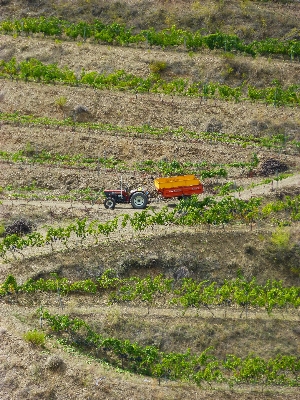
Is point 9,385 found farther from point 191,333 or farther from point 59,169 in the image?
point 59,169

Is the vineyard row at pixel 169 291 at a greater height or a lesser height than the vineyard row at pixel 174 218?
lesser

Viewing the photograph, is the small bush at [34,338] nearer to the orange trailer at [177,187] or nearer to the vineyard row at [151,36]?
the orange trailer at [177,187]

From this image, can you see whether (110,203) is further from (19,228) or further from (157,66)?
(157,66)

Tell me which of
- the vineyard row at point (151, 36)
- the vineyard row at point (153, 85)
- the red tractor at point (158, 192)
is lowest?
the red tractor at point (158, 192)

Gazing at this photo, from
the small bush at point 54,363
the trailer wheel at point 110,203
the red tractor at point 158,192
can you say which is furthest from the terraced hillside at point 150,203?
the red tractor at point 158,192

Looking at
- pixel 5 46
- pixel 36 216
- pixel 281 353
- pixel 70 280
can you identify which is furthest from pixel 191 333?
pixel 5 46

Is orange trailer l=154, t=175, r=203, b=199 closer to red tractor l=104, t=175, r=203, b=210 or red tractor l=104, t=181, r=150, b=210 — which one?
red tractor l=104, t=175, r=203, b=210

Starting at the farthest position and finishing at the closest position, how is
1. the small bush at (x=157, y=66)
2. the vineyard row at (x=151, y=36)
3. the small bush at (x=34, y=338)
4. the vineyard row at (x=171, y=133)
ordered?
the vineyard row at (x=151, y=36)
the small bush at (x=157, y=66)
the vineyard row at (x=171, y=133)
the small bush at (x=34, y=338)

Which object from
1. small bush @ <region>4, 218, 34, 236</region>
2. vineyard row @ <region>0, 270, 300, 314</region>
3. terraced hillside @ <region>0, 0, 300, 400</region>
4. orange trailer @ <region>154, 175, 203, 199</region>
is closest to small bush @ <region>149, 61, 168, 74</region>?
terraced hillside @ <region>0, 0, 300, 400</region>
